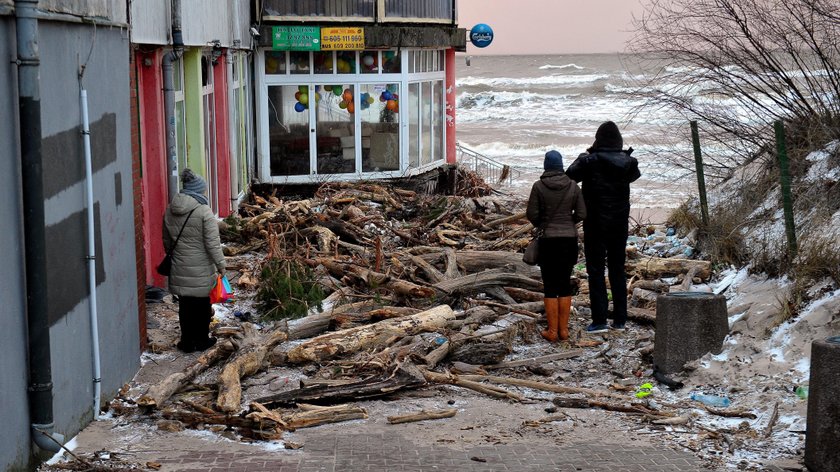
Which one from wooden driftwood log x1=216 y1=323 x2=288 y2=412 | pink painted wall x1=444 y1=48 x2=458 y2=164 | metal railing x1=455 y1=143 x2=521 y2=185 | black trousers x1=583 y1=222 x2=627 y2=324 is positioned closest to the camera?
wooden driftwood log x1=216 y1=323 x2=288 y2=412

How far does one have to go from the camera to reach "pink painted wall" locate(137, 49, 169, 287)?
1174 cm

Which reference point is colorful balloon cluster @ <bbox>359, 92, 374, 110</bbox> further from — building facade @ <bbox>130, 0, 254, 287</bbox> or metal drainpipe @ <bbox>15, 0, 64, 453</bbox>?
metal drainpipe @ <bbox>15, 0, 64, 453</bbox>

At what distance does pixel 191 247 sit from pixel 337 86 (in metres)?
12.7

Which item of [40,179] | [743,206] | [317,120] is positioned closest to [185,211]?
[40,179]

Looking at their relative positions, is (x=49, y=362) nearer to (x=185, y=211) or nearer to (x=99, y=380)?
(x=99, y=380)

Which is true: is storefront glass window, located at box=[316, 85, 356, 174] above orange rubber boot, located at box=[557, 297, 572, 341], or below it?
above

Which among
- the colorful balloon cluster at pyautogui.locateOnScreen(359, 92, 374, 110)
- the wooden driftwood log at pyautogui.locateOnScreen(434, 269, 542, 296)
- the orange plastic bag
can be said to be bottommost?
the wooden driftwood log at pyautogui.locateOnScreen(434, 269, 542, 296)

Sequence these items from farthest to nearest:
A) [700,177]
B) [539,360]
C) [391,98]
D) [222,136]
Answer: [391,98], [222,136], [700,177], [539,360]

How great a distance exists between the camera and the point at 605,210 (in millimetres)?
10570

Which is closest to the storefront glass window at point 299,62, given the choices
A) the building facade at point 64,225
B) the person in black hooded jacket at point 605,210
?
the person in black hooded jacket at point 605,210

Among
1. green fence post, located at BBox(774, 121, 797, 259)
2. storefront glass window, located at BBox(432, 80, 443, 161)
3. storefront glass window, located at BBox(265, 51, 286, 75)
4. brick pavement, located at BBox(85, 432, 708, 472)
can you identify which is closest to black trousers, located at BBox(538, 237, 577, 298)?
green fence post, located at BBox(774, 121, 797, 259)

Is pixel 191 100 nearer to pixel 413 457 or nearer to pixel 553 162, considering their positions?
pixel 553 162

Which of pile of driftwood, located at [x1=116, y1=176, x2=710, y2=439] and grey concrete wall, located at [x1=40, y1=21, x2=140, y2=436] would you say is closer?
grey concrete wall, located at [x1=40, y1=21, x2=140, y2=436]

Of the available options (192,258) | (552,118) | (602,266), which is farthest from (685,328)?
(552,118)
